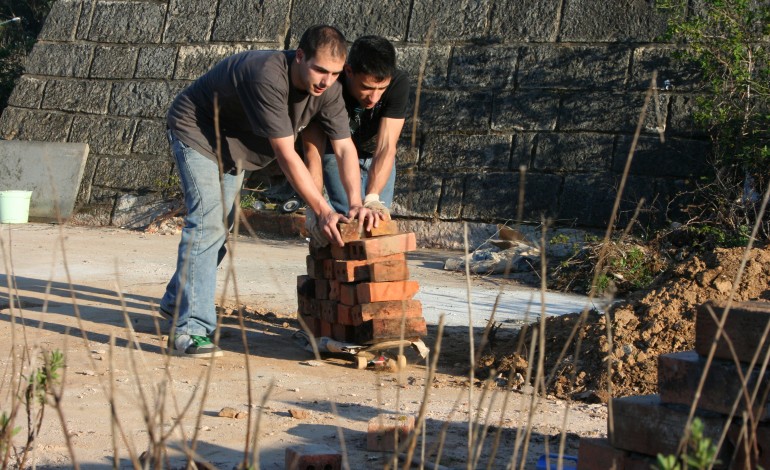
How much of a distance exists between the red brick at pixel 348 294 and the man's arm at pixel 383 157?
57 cm

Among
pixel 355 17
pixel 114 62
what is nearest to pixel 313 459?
pixel 355 17

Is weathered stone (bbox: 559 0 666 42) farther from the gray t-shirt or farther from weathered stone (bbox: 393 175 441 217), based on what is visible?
the gray t-shirt

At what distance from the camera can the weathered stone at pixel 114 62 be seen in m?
10.7

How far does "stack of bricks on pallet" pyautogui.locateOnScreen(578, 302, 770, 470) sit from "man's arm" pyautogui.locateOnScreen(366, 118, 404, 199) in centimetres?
257

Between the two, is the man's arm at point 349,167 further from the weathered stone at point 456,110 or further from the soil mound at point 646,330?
the weathered stone at point 456,110

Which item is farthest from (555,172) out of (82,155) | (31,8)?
(31,8)

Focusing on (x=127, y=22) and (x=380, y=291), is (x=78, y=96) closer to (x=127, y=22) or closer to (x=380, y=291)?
(x=127, y=22)

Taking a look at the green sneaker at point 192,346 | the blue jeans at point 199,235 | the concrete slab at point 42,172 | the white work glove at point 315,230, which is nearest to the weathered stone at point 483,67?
the concrete slab at point 42,172

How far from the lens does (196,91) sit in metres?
5.01

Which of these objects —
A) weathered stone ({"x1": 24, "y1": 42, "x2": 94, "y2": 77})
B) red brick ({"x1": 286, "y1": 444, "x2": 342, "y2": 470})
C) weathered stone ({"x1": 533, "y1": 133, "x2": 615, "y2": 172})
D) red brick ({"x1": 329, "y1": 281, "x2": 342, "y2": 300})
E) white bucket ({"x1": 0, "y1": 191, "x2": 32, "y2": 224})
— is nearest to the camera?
red brick ({"x1": 286, "y1": 444, "x2": 342, "y2": 470})

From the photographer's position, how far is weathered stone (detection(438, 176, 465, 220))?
895cm

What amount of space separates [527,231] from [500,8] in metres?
2.16

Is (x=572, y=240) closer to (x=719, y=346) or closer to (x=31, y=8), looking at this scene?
(x=719, y=346)

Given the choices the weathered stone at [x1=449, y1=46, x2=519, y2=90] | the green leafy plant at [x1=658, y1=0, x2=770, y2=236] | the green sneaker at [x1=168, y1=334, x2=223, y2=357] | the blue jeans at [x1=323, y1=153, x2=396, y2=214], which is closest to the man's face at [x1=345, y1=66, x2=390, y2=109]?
the blue jeans at [x1=323, y1=153, x2=396, y2=214]
